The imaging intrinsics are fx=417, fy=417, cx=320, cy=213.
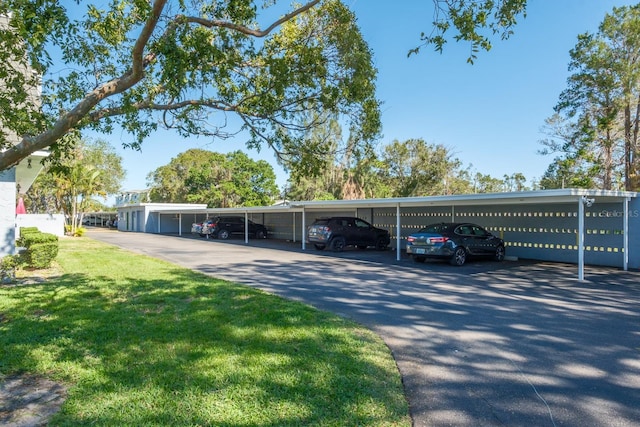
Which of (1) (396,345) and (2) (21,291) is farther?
(2) (21,291)

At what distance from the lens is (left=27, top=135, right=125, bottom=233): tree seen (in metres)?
30.9

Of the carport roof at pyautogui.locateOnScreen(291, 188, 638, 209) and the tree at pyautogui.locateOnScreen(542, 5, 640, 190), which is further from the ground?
the tree at pyautogui.locateOnScreen(542, 5, 640, 190)

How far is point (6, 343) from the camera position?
16.3 ft

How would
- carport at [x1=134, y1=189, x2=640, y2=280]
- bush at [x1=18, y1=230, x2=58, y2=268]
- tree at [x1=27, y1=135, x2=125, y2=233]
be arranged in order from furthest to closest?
1. tree at [x1=27, y1=135, x2=125, y2=233]
2. carport at [x1=134, y1=189, x2=640, y2=280]
3. bush at [x1=18, y1=230, x2=58, y2=268]

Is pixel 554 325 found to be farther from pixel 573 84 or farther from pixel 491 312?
pixel 573 84

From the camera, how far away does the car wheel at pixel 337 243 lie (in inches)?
704

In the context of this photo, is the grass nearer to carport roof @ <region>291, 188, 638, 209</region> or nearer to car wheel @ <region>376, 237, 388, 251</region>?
carport roof @ <region>291, 188, 638, 209</region>

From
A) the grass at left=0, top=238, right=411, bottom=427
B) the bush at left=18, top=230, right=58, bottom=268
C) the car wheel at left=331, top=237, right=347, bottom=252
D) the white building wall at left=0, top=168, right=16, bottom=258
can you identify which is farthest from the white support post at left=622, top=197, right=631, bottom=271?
the white building wall at left=0, top=168, right=16, bottom=258

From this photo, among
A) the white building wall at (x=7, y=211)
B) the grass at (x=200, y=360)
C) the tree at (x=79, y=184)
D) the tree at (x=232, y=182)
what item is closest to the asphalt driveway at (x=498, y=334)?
the grass at (x=200, y=360)

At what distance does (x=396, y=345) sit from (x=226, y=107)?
4.62 meters

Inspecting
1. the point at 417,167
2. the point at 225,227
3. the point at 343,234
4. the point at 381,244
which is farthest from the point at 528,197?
the point at 417,167

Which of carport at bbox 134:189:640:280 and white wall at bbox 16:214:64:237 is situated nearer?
carport at bbox 134:189:640:280

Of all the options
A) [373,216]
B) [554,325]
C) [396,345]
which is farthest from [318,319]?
[373,216]

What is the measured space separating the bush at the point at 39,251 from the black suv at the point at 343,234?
32.4ft
